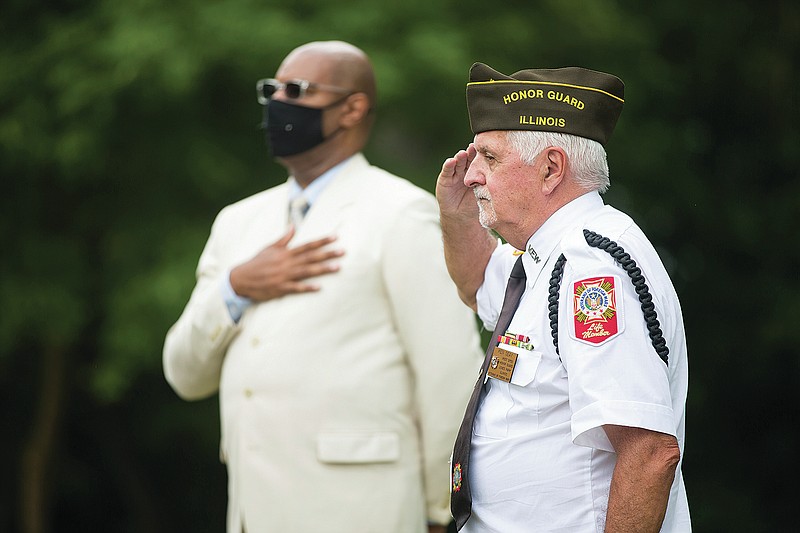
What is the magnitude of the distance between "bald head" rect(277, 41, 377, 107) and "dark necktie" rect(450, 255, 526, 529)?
1.55 m

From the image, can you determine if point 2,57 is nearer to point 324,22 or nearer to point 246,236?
point 324,22

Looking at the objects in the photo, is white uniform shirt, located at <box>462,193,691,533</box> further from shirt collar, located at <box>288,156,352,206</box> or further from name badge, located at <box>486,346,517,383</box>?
shirt collar, located at <box>288,156,352,206</box>

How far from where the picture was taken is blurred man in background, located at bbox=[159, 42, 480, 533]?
339 cm

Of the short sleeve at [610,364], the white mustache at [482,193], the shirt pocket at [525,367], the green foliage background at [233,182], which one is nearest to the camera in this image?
the short sleeve at [610,364]

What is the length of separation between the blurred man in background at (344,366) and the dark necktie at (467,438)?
93 centimetres

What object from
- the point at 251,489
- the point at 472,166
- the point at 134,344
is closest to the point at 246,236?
the point at 251,489

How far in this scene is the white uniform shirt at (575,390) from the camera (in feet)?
6.93

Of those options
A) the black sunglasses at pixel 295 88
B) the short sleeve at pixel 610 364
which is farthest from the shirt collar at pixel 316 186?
the short sleeve at pixel 610 364

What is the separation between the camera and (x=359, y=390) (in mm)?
3389

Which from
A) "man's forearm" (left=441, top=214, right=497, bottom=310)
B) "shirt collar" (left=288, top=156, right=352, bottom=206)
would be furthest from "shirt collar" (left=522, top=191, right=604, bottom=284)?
"shirt collar" (left=288, top=156, right=352, bottom=206)

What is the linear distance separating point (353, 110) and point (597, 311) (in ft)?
6.16

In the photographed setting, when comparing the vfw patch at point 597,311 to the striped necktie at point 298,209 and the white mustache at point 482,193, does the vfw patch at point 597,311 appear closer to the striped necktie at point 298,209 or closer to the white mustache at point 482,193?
the white mustache at point 482,193

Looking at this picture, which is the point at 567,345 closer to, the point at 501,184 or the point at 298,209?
the point at 501,184

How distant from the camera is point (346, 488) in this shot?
11.1 feet
